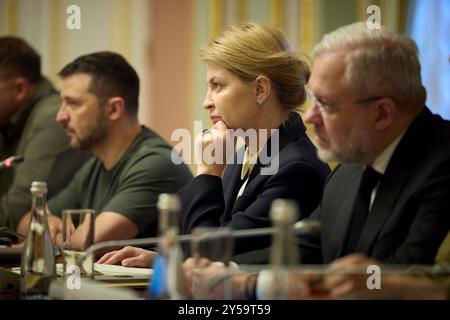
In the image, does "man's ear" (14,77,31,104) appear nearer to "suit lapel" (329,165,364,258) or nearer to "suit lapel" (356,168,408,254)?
"suit lapel" (329,165,364,258)

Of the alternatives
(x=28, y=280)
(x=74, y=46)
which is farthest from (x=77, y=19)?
(x=28, y=280)

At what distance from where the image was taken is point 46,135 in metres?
3.81

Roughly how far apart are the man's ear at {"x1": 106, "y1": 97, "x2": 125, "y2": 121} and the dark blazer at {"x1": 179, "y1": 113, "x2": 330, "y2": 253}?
3.30 ft

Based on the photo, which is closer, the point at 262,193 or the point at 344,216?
the point at 344,216

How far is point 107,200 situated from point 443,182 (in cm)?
173

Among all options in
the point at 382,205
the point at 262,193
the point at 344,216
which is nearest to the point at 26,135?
the point at 262,193

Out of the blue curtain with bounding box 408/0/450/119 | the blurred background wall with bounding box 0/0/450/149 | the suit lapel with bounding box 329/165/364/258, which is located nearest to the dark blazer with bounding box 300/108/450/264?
the suit lapel with bounding box 329/165/364/258

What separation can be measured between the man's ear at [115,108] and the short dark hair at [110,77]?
0.02 m

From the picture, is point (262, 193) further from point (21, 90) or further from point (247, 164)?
point (21, 90)

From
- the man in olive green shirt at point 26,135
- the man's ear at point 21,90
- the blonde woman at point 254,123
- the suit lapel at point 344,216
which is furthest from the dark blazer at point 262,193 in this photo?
the man's ear at point 21,90

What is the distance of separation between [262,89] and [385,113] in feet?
2.11

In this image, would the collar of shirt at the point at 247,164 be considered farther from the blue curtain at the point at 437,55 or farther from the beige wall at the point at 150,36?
the beige wall at the point at 150,36

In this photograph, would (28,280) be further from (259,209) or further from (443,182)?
(443,182)

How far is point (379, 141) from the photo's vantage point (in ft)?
6.53
